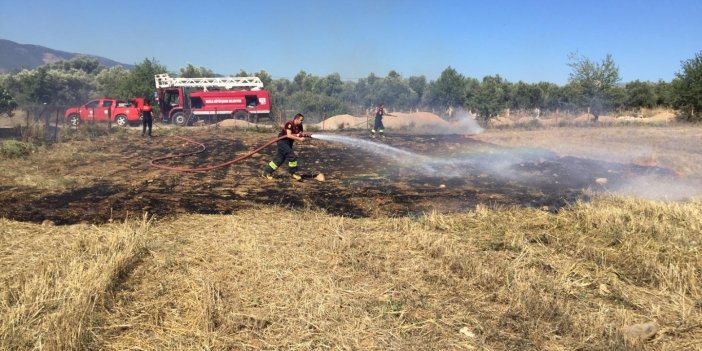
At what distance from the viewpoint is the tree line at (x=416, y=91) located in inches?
1097

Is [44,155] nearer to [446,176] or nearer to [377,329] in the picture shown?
[446,176]

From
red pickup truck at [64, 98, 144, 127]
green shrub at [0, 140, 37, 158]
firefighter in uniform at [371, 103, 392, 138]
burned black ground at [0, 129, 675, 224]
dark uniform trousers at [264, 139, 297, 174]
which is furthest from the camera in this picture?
red pickup truck at [64, 98, 144, 127]

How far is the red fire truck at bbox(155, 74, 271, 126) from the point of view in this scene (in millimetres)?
25703

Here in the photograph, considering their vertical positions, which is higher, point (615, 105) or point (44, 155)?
point (615, 105)

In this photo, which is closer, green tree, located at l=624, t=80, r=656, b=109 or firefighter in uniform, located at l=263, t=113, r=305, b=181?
firefighter in uniform, located at l=263, t=113, r=305, b=181

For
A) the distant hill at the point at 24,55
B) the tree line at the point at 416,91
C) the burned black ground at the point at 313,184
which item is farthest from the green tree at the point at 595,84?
the distant hill at the point at 24,55

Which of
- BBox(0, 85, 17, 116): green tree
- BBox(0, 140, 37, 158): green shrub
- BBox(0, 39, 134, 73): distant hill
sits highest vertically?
BBox(0, 39, 134, 73): distant hill

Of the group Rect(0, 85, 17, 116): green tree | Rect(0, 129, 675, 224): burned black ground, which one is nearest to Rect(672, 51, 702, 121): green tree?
Rect(0, 129, 675, 224): burned black ground

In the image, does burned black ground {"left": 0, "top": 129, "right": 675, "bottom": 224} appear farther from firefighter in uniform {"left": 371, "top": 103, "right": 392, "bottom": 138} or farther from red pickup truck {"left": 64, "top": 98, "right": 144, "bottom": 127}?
red pickup truck {"left": 64, "top": 98, "right": 144, "bottom": 127}

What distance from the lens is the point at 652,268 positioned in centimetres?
438

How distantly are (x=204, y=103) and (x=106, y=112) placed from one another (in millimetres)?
5117

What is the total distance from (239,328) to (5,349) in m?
1.41

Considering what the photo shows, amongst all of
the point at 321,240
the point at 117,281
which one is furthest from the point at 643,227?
the point at 117,281

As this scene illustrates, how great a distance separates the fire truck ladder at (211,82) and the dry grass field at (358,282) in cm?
2239
